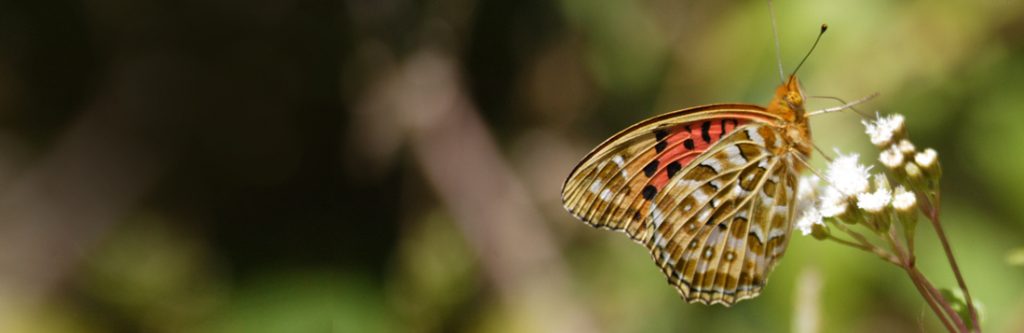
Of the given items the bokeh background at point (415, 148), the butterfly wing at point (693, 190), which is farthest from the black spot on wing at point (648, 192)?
the bokeh background at point (415, 148)

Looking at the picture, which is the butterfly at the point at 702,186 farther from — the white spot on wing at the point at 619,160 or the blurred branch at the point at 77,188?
the blurred branch at the point at 77,188

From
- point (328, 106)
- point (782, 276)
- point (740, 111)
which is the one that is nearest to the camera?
point (740, 111)

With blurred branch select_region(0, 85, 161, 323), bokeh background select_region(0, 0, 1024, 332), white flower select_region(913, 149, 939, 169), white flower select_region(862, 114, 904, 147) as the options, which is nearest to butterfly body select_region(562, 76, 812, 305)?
white flower select_region(862, 114, 904, 147)

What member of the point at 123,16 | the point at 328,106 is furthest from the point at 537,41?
the point at 123,16

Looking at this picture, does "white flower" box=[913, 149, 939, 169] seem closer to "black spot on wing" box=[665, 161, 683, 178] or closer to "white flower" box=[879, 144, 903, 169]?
"white flower" box=[879, 144, 903, 169]

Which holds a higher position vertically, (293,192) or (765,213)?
(293,192)

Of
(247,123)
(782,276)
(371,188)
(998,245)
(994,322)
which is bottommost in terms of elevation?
(994,322)

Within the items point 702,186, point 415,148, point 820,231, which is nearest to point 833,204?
point 820,231

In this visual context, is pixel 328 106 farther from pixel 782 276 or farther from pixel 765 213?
pixel 765 213
